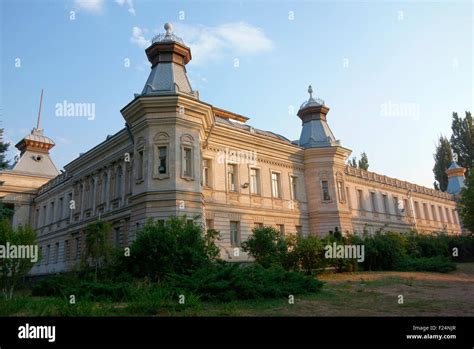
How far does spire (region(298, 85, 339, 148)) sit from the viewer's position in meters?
30.3

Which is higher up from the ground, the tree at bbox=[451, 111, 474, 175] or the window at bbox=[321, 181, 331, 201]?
the tree at bbox=[451, 111, 474, 175]

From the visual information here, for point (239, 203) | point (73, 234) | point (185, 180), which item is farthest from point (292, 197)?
point (73, 234)

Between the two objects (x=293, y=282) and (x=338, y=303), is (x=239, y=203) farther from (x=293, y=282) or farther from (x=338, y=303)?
(x=338, y=303)

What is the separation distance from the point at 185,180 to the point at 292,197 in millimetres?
11078

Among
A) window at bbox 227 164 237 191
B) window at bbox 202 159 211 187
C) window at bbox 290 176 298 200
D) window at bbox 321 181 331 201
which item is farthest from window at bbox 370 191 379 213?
window at bbox 202 159 211 187

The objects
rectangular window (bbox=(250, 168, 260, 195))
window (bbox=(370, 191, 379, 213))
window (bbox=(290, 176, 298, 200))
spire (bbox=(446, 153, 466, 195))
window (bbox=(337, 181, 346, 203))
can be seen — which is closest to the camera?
rectangular window (bbox=(250, 168, 260, 195))

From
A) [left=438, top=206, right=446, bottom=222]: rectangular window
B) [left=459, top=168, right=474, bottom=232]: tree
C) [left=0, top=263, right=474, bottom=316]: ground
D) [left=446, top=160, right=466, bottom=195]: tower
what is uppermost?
[left=446, top=160, right=466, bottom=195]: tower

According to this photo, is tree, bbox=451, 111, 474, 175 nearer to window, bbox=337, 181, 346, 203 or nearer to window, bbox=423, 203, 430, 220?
window, bbox=423, 203, 430, 220

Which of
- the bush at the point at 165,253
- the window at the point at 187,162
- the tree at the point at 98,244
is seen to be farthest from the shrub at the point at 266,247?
the tree at the point at 98,244

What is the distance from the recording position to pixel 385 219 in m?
37.3

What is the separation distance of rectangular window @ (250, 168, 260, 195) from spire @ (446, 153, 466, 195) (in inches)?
1560

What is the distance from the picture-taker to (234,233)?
2356 centimetres

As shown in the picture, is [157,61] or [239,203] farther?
[239,203]

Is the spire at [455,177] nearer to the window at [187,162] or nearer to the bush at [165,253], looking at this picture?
the window at [187,162]
